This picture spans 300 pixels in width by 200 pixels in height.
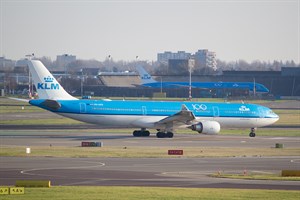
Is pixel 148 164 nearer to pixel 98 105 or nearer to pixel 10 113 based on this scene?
pixel 98 105

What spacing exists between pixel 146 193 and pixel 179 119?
3570 cm

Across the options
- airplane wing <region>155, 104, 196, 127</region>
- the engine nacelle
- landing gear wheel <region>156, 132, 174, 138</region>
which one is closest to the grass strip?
airplane wing <region>155, 104, 196, 127</region>

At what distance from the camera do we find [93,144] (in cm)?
5891

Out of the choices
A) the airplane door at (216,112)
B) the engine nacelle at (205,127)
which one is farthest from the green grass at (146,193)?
the airplane door at (216,112)

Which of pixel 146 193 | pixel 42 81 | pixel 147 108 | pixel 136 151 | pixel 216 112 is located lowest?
pixel 136 151

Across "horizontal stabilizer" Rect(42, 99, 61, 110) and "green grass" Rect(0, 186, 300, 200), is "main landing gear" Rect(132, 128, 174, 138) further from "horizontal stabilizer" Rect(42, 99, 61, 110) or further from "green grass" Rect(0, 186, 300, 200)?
"green grass" Rect(0, 186, 300, 200)

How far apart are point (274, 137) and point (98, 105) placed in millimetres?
16892

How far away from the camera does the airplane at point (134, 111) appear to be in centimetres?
6700

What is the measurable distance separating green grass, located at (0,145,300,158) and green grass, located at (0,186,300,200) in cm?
1764

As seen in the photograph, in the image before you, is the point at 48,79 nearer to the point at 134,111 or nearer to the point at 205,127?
the point at 134,111

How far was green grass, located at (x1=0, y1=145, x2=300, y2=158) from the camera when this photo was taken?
171 feet

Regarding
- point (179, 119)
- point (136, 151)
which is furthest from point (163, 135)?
point (136, 151)

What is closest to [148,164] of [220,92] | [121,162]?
[121,162]

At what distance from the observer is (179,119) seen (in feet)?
223
